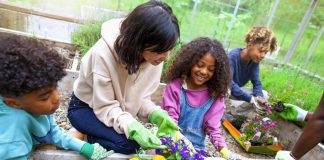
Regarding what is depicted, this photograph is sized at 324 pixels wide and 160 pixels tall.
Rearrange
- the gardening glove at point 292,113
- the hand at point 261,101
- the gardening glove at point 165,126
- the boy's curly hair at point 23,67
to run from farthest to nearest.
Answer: the hand at point 261,101, the gardening glove at point 292,113, the gardening glove at point 165,126, the boy's curly hair at point 23,67

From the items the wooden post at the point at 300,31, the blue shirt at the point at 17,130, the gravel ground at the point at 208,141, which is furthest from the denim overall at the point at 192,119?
the wooden post at the point at 300,31

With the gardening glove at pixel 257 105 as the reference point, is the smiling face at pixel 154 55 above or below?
above

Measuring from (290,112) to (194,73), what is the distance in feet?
4.32

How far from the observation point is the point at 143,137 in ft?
4.72

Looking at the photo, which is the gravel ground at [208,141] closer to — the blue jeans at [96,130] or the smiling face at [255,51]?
the blue jeans at [96,130]

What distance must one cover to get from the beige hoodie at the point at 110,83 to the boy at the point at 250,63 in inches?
51.8

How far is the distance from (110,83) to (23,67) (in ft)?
1.97

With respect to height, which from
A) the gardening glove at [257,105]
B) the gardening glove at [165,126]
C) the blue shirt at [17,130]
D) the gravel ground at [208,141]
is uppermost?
the blue shirt at [17,130]

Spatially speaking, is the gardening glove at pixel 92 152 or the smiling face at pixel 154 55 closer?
the gardening glove at pixel 92 152

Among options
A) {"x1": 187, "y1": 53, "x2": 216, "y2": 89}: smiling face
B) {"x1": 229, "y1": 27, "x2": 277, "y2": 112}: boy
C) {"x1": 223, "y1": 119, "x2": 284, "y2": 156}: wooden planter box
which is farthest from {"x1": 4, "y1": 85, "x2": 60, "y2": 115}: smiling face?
{"x1": 223, "y1": 119, "x2": 284, "y2": 156}: wooden planter box

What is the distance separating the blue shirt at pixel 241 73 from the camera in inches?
110

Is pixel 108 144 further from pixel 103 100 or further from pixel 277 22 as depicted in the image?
pixel 277 22

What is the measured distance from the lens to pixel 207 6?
4441 millimetres

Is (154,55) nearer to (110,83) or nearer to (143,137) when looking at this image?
(110,83)
